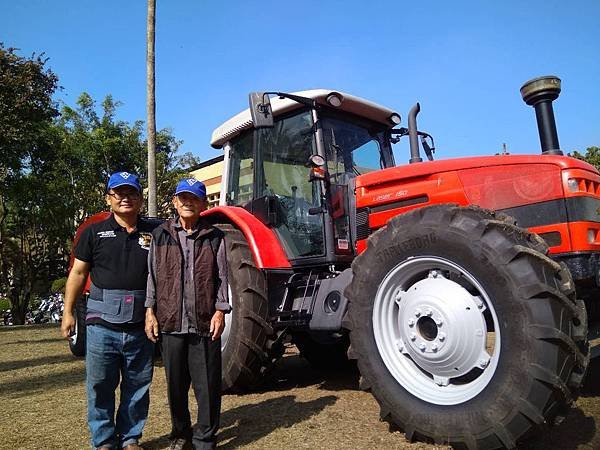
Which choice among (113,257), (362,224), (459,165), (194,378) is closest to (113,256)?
(113,257)

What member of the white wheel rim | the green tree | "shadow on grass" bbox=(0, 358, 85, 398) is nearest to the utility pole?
the green tree

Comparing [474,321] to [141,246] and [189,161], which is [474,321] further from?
[189,161]

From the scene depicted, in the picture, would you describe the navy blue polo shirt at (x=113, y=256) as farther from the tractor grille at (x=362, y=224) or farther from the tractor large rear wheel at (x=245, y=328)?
the tractor grille at (x=362, y=224)

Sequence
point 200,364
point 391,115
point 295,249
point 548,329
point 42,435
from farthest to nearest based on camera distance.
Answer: point 391,115 → point 295,249 → point 42,435 → point 200,364 → point 548,329

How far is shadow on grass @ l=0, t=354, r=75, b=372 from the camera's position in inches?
257

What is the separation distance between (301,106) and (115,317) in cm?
245

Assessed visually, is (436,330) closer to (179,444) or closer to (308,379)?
(179,444)

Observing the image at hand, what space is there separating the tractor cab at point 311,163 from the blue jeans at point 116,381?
174 cm

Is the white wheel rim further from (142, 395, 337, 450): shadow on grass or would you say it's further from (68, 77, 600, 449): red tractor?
(142, 395, 337, 450): shadow on grass

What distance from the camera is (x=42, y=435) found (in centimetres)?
338

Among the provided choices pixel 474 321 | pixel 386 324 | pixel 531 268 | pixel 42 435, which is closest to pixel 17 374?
pixel 42 435

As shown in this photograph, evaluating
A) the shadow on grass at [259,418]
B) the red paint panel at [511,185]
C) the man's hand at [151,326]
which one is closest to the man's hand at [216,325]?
the man's hand at [151,326]

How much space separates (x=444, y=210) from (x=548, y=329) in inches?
33.1

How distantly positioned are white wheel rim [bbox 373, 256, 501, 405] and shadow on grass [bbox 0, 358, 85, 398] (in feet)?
12.0
